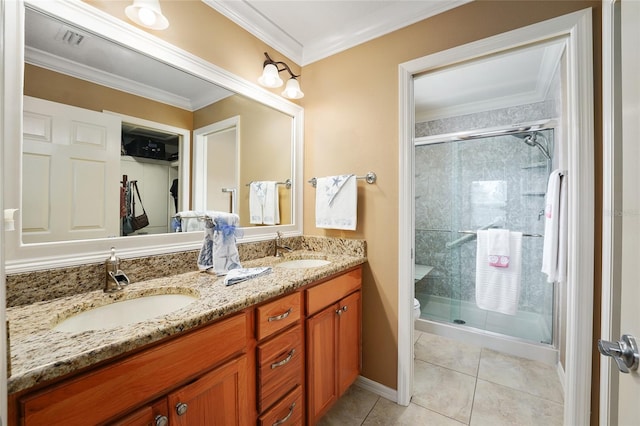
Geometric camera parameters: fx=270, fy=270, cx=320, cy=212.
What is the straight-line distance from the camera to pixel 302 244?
2141 mm

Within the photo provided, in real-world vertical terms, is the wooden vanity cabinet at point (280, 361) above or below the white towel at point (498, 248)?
below

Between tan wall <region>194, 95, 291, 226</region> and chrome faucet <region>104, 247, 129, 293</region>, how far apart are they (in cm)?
73

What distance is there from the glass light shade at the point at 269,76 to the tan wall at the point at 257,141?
15cm

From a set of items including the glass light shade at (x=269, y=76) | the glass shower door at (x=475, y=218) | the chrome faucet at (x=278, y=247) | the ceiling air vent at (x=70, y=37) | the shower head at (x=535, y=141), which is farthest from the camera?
the glass shower door at (x=475, y=218)

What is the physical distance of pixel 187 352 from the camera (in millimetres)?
840

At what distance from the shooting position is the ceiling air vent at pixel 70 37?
1058mm

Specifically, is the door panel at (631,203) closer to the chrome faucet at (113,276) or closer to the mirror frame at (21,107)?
the mirror frame at (21,107)

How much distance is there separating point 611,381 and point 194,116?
1982 millimetres

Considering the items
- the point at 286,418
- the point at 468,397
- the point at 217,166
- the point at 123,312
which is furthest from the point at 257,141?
the point at 468,397

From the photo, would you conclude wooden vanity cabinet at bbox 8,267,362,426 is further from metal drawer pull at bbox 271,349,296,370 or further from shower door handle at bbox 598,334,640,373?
shower door handle at bbox 598,334,640,373

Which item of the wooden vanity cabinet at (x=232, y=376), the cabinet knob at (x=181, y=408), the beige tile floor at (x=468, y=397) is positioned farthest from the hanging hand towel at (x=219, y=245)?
the beige tile floor at (x=468, y=397)

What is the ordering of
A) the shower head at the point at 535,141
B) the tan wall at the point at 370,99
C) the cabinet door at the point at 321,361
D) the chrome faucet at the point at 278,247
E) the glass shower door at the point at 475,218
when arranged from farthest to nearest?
the glass shower door at the point at 475,218, the shower head at the point at 535,141, the chrome faucet at the point at 278,247, the tan wall at the point at 370,99, the cabinet door at the point at 321,361

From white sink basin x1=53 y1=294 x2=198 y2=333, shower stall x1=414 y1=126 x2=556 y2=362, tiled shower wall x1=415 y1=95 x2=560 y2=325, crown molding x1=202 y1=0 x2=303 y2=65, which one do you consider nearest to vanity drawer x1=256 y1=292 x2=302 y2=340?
white sink basin x1=53 y1=294 x2=198 y2=333

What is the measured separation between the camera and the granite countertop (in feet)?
1.98
